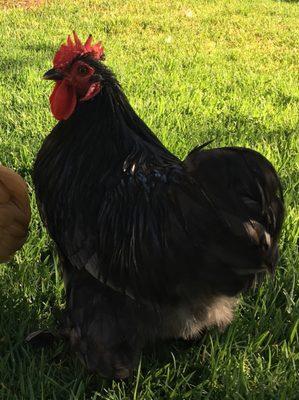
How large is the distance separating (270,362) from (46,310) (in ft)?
3.18

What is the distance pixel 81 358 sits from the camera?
175 centimetres

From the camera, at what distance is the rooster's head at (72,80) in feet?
5.65

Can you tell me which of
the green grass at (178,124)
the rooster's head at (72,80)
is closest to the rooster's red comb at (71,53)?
the rooster's head at (72,80)

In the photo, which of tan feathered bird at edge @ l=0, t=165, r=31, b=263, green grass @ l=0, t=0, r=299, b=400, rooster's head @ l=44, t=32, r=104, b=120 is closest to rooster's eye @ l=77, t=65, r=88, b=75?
rooster's head @ l=44, t=32, r=104, b=120

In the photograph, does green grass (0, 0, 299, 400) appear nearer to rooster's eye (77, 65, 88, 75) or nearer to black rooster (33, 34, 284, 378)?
black rooster (33, 34, 284, 378)

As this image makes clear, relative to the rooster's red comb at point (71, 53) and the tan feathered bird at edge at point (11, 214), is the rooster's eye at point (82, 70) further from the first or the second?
the tan feathered bird at edge at point (11, 214)

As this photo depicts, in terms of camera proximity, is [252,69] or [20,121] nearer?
[20,121]

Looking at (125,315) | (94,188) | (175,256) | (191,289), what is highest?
(94,188)

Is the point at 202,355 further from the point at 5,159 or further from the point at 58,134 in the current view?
the point at 5,159

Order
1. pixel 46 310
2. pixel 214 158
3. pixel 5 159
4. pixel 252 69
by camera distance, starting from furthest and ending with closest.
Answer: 1. pixel 252 69
2. pixel 5 159
3. pixel 46 310
4. pixel 214 158

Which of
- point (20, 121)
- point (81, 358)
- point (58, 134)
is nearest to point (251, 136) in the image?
Answer: point (20, 121)

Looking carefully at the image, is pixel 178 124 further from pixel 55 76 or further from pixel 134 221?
pixel 134 221

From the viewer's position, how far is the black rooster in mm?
1506

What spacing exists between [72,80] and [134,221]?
568 millimetres
